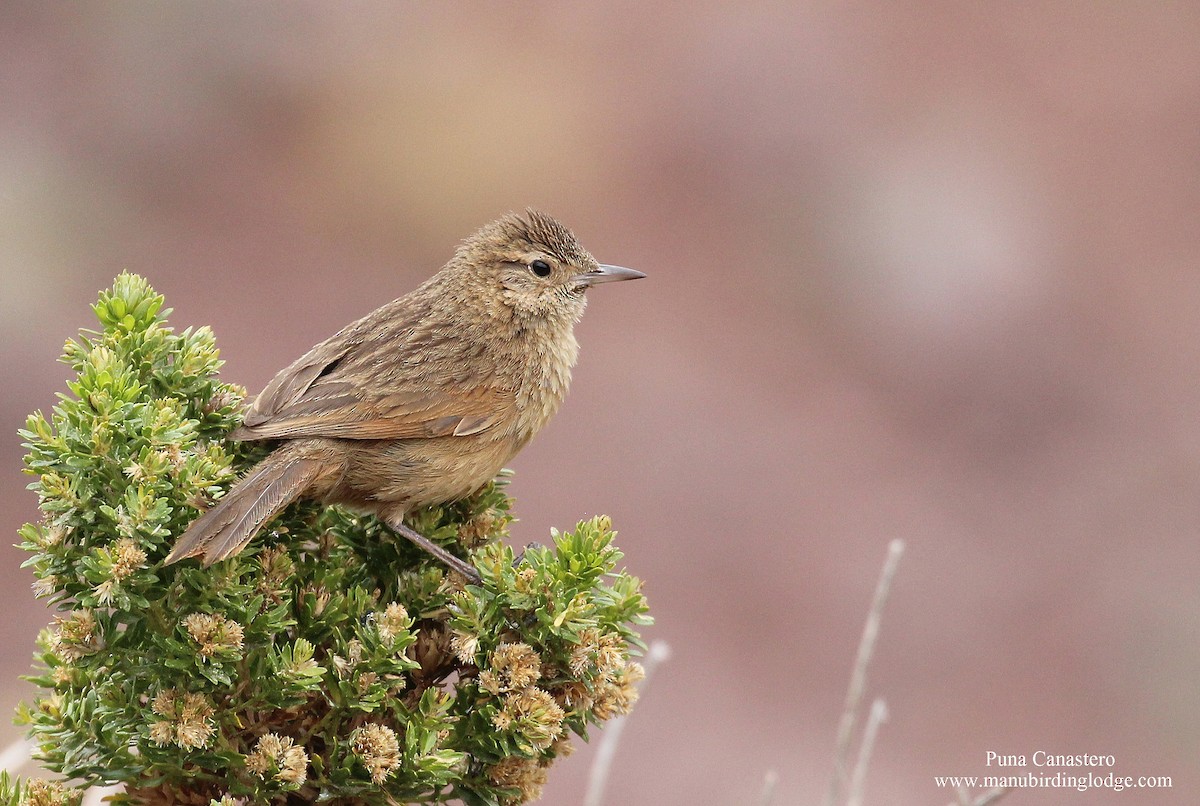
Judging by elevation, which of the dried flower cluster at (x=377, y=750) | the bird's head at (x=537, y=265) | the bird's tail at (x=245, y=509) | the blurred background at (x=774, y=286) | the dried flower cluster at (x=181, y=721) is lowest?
the dried flower cluster at (x=181, y=721)

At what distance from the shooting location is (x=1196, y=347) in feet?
48.5

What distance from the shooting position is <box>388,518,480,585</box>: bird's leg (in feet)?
10.7

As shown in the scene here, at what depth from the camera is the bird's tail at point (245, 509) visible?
2.64 m

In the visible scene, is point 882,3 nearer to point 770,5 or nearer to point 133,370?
point 770,5

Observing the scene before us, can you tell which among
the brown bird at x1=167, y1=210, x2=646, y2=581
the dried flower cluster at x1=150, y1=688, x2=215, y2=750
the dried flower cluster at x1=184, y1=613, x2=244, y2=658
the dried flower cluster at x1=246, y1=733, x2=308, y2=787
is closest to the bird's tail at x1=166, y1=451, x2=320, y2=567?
the brown bird at x1=167, y1=210, x2=646, y2=581

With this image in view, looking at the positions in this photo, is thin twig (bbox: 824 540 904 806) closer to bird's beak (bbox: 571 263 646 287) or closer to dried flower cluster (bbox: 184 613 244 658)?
bird's beak (bbox: 571 263 646 287)

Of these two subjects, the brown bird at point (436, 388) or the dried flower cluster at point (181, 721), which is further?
the brown bird at point (436, 388)

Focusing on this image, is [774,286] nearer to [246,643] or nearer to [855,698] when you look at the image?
[855,698]

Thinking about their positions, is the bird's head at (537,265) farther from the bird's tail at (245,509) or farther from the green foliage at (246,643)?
the green foliage at (246,643)

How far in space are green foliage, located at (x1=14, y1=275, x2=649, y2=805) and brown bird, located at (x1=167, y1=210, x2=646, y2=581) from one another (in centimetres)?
27

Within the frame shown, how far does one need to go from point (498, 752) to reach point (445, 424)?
151cm

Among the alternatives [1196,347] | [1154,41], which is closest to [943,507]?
[1196,347]

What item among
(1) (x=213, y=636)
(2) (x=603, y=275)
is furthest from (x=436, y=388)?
(1) (x=213, y=636)

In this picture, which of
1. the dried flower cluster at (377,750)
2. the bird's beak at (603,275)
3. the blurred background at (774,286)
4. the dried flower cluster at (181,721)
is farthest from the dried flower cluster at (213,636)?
the blurred background at (774,286)
